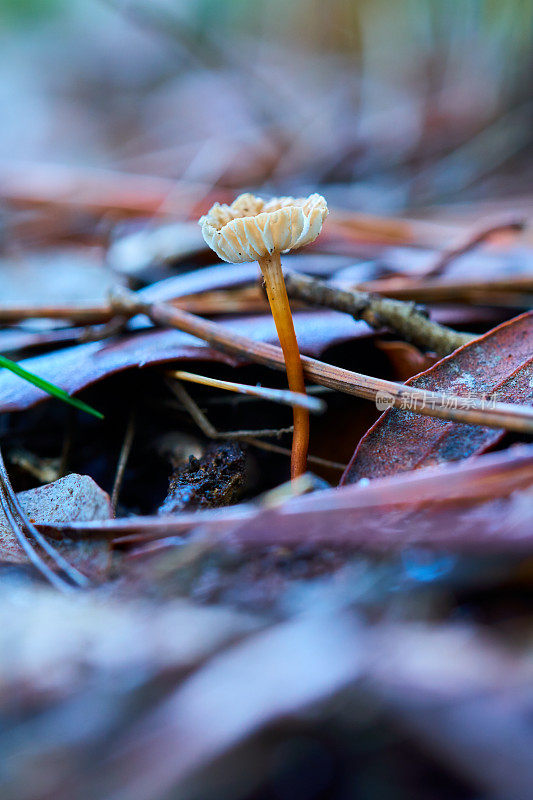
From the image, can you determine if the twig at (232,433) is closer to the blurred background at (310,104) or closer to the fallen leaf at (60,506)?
the fallen leaf at (60,506)

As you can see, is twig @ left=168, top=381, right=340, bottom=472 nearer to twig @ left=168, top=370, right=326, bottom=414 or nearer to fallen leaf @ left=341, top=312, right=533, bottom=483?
twig @ left=168, top=370, right=326, bottom=414

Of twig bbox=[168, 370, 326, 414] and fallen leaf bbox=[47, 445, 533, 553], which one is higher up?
twig bbox=[168, 370, 326, 414]

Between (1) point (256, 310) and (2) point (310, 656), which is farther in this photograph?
(1) point (256, 310)

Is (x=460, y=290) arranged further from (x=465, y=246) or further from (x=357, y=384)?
(x=357, y=384)

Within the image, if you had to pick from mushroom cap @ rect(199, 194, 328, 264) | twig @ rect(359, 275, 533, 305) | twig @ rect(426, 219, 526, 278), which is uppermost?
mushroom cap @ rect(199, 194, 328, 264)

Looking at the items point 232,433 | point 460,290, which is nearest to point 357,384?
point 232,433

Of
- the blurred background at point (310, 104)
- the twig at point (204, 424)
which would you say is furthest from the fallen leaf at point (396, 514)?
the blurred background at point (310, 104)

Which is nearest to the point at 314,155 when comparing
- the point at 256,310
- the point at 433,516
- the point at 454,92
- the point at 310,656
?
the point at 454,92

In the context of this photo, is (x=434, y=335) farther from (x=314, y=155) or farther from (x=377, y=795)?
(x=314, y=155)

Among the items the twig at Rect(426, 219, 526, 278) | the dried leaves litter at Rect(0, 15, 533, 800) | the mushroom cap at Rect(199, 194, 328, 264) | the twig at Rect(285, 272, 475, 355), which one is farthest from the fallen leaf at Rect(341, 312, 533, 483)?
the twig at Rect(426, 219, 526, 278)
